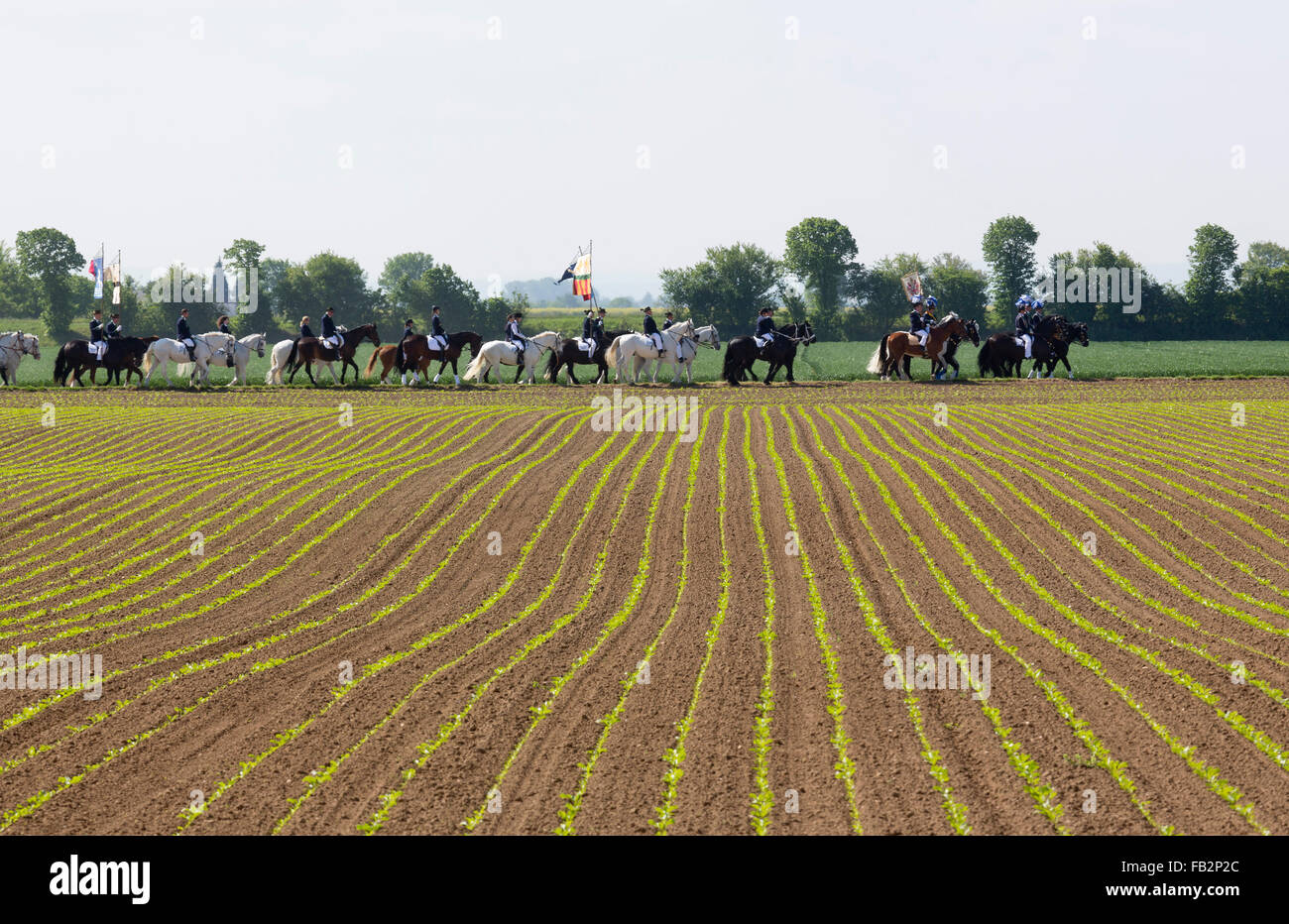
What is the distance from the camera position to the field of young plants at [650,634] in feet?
28.8

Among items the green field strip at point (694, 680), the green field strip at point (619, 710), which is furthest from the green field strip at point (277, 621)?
the green field strip at point (694, 680)

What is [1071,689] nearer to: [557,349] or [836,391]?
[836,391]

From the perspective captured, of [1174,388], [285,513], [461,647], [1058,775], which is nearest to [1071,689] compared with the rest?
[1058,775]

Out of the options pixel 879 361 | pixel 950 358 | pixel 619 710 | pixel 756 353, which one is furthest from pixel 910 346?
pixel 619 710

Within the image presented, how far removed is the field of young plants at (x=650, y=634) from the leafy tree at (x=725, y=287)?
71.8 metres

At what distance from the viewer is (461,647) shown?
1317 centimetres

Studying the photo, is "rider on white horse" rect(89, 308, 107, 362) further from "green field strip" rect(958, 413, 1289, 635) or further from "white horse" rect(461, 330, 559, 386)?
"green field strip" rect(958, 413, 1289, 635)

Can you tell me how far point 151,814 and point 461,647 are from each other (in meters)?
5.00

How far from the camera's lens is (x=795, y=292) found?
340 ft

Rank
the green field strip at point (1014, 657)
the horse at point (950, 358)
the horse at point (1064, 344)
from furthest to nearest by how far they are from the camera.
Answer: the horse at point (1064, 344)
the horse at point (950, 358)
the green field strip at point (1014, 657)

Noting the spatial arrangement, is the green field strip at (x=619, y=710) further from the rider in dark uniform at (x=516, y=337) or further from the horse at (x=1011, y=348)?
the horse at (x=1011, y=348)

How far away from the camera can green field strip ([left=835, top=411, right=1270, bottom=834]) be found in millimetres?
8578

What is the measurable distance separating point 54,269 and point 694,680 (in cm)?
10492

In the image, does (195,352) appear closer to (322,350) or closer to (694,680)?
(322,350)
